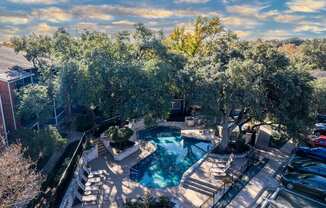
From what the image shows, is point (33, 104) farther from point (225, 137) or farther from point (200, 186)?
point (225, 137)

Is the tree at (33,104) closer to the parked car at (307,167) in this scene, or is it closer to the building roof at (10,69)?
the building roof at (10,69)

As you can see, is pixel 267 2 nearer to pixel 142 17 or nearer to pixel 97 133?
pixel 142 17

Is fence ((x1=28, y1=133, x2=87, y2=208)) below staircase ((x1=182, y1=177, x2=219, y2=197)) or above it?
above

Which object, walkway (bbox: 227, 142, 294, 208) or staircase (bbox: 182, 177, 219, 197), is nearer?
walkway (bbox: 227, 142, 294, 208)

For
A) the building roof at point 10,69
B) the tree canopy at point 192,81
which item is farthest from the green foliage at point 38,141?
the building roof at point 10,69

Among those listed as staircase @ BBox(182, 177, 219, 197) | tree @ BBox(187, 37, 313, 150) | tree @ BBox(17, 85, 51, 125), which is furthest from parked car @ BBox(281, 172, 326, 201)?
tree @ BBox(17, 85, 51, 125)

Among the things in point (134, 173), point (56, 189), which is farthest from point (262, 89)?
point (56, 189)

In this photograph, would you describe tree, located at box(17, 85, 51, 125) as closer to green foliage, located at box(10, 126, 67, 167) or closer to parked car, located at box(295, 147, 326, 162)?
green foliage, located at box(10, 126, 67, 167)
